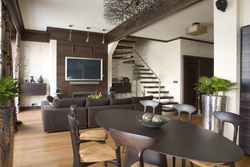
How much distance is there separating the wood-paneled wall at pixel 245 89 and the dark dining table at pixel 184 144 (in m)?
1.47

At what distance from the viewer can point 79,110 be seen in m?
4.16

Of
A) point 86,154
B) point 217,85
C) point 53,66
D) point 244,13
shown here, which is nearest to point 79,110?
point 86,154

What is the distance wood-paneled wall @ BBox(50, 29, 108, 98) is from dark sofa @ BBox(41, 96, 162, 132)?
289 centimetres

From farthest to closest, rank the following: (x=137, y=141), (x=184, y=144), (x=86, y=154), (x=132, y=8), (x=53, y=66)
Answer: (x=53, y=66) → (x=132, y=8) → (x=86, y=154) → (x=184, y=144) → (x=137, y=141)

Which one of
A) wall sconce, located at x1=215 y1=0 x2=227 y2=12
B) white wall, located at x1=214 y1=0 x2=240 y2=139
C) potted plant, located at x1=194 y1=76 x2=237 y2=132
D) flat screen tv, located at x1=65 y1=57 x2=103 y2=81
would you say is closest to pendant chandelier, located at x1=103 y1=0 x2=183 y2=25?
wall sconce, located at x1=215 y1=0 x2=227 y2=12

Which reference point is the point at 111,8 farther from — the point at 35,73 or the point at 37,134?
the point at 35,73

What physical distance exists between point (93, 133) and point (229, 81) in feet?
7.80

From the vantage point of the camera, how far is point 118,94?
892 cm

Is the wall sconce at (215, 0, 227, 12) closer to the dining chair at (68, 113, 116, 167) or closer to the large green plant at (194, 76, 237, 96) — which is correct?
the large green plant at (194, 76, 237, 96)

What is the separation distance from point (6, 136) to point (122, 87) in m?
6.66

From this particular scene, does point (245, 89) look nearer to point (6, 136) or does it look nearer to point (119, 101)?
point (119, 101)

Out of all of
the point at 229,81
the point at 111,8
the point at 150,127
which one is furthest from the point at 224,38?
the point at 150,127

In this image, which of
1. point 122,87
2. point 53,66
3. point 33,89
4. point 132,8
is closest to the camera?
point 132,8

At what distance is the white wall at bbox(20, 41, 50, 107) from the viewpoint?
283 inches
